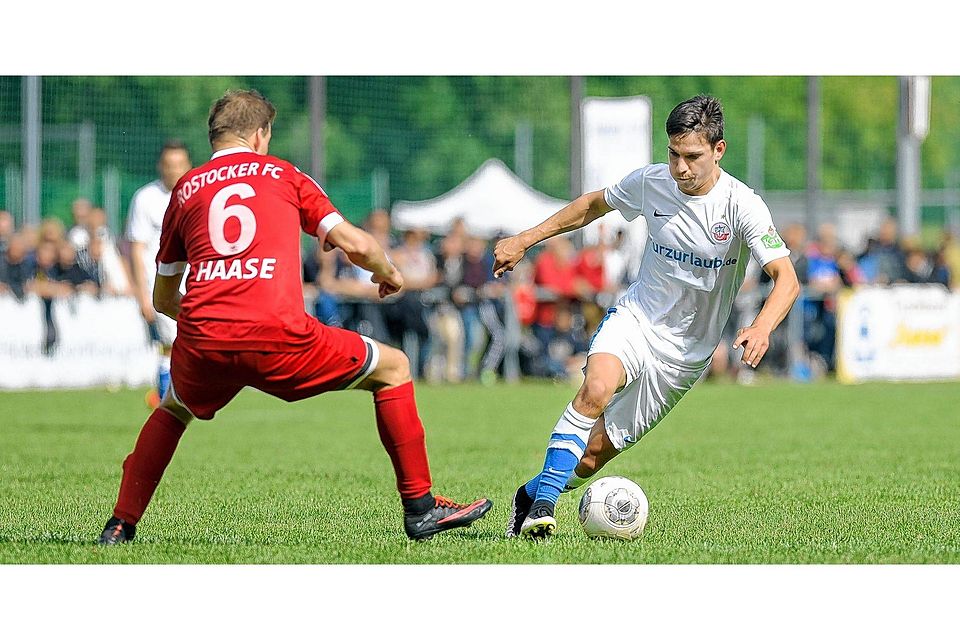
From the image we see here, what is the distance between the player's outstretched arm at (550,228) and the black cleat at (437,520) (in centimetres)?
124

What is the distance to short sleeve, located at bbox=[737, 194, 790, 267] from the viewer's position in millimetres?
6555

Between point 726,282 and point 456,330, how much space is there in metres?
13.2

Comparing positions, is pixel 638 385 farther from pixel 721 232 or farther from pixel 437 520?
pixel 437 520

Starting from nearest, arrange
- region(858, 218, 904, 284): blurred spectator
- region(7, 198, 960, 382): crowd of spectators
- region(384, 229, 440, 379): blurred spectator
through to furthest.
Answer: region(7, 198, 960, 382): crowd of spectators, region(384, 229, 440, 379): blurred spectator, region(858, 218, 904, 284): blurred spectator

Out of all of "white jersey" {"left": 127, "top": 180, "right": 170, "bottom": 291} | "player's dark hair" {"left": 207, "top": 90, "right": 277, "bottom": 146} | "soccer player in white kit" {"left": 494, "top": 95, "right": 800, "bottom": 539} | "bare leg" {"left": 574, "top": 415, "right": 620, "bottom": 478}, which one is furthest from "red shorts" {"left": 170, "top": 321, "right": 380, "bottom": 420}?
"white jersey" {"left": 127, "top": 180, "right": 170, "bottom": 291}

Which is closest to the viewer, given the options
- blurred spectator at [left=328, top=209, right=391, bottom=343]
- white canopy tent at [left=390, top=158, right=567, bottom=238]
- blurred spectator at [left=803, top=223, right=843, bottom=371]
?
blurred spectator at [left=328, top=209, right=391, bottom=343]

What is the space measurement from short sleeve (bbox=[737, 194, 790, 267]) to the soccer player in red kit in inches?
70.9

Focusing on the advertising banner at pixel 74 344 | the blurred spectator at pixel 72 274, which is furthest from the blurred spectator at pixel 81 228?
the advertising banner at pixel 74 344

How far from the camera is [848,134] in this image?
49781mm

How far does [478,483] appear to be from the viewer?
8953 millimetres

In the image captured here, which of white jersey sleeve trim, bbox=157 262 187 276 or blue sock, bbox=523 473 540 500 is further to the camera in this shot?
blue sock, bbox=523 473 540 500

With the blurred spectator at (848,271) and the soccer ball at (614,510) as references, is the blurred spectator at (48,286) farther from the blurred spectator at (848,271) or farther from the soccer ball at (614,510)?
the soccer ball at (614,510)

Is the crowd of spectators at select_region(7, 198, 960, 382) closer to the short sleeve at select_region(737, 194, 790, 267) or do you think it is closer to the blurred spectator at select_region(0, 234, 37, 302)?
the blurred spectator at select_region(0, 234, 37, 302)

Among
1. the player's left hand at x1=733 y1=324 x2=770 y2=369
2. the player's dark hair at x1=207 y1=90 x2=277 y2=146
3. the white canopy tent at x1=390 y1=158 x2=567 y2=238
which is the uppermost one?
the white canopy tent at x1=390 y1=158 x2=567 y2=238
